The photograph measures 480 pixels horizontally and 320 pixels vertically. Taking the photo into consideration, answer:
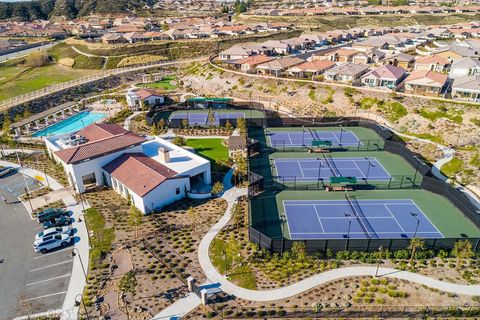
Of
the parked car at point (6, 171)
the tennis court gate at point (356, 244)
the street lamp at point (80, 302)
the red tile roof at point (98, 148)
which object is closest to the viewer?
the street lamp at point (80, 302)

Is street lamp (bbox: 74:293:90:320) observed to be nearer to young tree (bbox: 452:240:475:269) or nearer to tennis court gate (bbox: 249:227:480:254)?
tennis court gate (bbox: 249:227:480:254)

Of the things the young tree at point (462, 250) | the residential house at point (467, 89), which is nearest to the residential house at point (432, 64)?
the residential house at point (467, 89)

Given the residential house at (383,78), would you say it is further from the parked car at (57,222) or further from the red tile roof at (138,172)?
the parked car at (57,222)

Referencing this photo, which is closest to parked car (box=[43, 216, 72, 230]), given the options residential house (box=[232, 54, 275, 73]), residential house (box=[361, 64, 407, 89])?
residential house (box=[232, 54, 275, 73])

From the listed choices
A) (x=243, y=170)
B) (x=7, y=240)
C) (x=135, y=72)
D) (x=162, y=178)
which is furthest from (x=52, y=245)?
(x=135, y=72)

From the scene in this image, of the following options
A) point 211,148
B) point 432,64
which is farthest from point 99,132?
point 432,64

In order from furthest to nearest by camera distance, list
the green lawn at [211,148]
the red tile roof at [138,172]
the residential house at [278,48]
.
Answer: the residential house at [278,48] < the green lawn at [211,148] < the red tile roof at [138,172]
